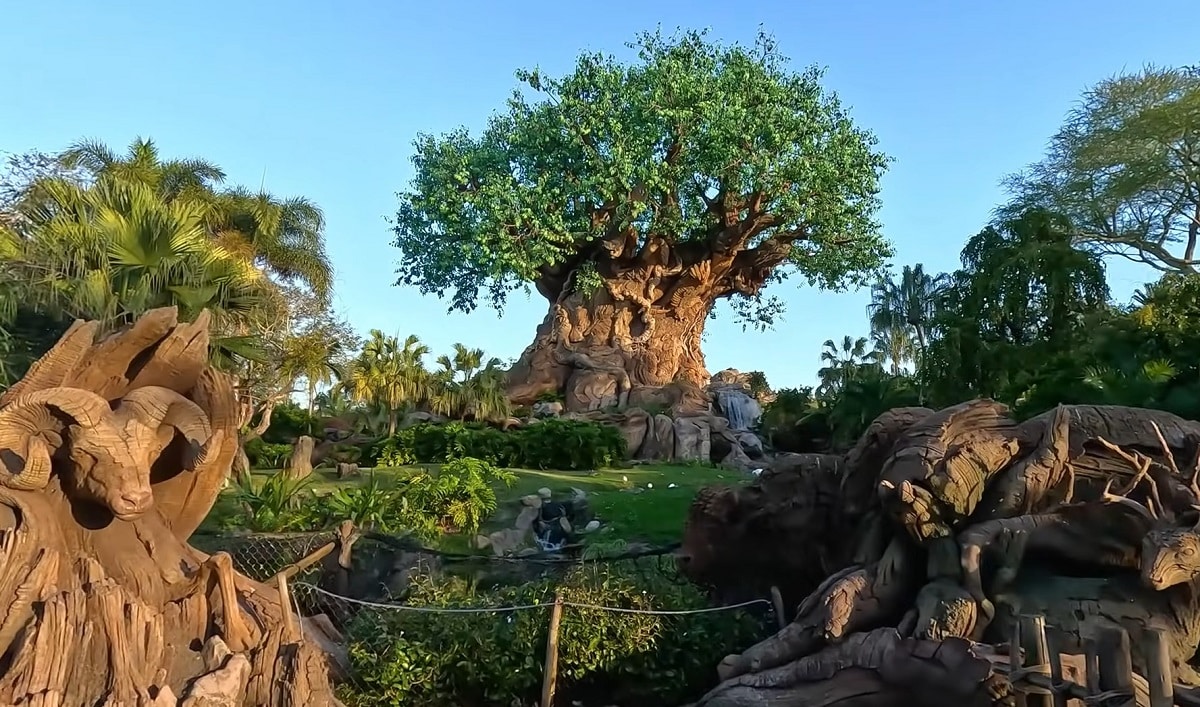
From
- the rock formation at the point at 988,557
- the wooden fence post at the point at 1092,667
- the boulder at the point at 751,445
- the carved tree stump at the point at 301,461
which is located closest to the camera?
the wooden fence post at the point at 1092,667

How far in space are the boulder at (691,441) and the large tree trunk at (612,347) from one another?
14.8ft

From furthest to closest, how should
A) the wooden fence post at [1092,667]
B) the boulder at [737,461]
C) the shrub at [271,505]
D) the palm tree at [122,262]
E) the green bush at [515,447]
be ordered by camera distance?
the boulder at [737,461], the green bush at [515,447], the shrub at [271,505], the palm tree at [122,262], the wooden fence post at [1092,667]

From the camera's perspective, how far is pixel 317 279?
83.3 feet

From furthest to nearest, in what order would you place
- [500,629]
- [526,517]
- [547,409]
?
[547,409]
[526,517]
[500,629]

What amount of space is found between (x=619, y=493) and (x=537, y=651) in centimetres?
819

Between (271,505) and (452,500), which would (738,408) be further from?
(271,505)

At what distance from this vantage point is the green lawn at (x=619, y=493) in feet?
40.8

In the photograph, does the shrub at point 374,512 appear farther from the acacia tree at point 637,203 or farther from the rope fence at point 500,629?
the acacia tree at point 637,203

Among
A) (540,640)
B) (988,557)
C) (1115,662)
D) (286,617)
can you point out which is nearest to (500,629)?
(540,640)

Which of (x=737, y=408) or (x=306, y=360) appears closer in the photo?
(x=306, y=360)

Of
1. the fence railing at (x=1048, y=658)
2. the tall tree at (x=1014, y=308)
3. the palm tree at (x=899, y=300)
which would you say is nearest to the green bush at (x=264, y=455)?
the fence railing at (x=1048, y=658)

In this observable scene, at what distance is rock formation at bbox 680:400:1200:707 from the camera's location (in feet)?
20.0

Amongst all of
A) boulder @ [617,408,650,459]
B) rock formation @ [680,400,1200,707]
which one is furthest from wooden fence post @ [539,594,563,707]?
boulder @ [617,408,650,459]

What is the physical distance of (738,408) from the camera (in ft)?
85.9
